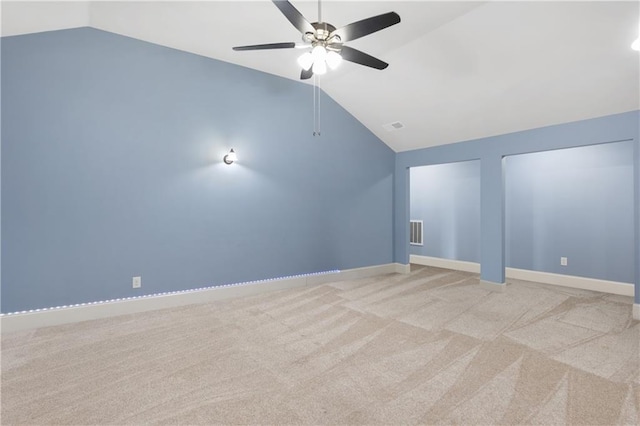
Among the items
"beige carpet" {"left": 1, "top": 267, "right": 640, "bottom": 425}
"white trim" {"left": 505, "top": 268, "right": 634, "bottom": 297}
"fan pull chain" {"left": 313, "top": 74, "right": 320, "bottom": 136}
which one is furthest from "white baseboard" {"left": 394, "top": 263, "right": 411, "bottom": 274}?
"fan pull chain" {"left": 313, "top": 74, "right": 320, "bottom": 136}

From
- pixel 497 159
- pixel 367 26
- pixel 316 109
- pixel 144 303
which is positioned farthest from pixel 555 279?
pixel 144 303

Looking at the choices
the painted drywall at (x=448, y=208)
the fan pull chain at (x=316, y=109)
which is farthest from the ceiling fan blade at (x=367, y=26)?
the painted drywall at (x=448, y=208)

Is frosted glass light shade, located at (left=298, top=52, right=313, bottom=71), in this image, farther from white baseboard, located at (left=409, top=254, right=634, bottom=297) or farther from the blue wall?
white baseboard, located at (left=409, top=254, right=634, bottom=297)

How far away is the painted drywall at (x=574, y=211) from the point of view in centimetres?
431

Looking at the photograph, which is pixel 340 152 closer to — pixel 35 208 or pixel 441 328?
pixel 441 328

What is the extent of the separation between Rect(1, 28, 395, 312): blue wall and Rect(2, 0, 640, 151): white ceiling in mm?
356

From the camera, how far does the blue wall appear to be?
9.93 feet

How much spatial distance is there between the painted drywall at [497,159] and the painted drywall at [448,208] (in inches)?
41.0

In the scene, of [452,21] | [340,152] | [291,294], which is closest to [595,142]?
[452,21]

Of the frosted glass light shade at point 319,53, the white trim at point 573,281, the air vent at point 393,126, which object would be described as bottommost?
the white trim at point 573,281

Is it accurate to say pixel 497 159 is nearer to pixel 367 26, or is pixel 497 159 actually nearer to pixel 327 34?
pixel 367 26

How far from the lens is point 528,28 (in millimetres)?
2918

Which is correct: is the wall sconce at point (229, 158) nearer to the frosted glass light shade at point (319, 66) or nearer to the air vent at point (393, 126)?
the frosted glass light shade at point (319, 66)

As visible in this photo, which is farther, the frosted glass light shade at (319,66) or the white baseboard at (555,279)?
the white baseboard at (555,279)
